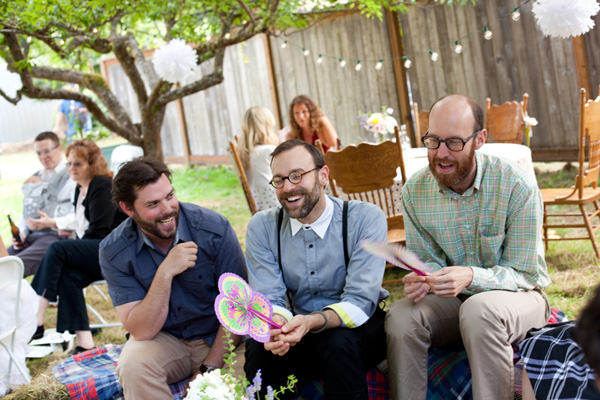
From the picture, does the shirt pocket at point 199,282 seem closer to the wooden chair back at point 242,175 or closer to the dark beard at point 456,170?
the dark beard at point 456,170

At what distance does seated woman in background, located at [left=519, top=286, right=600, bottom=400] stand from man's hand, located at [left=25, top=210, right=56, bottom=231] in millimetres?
3743

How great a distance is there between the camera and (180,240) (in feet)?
9.34

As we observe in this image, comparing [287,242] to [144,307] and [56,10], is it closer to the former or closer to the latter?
[144,307]

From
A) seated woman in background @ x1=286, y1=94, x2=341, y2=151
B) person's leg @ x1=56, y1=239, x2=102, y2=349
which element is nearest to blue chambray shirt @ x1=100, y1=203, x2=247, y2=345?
person's leg @ x1=56, y1=239, x2=102, y2=349

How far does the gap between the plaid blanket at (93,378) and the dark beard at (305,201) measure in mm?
898

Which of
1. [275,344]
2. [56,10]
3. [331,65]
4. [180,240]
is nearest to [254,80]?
[331,65]

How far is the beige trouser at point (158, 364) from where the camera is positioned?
257cm

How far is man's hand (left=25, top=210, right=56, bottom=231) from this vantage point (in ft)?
16.2

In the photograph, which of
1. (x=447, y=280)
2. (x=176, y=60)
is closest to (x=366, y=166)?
(x=447, y=280)

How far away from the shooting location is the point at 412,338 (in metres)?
2.41

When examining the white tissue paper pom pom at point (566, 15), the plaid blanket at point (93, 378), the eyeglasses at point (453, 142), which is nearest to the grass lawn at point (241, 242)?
the plaid blanket at point (93, 378)

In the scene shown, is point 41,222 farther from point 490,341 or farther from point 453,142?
point 490,341

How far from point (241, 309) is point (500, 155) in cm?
234

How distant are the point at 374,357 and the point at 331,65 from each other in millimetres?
6232
